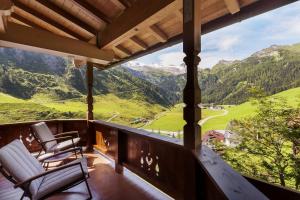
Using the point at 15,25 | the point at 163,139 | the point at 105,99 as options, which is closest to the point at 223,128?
the point at 163,139

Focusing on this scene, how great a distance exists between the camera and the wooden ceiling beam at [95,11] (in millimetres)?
3176

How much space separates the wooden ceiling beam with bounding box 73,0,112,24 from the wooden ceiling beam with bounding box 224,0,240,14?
2.21 m

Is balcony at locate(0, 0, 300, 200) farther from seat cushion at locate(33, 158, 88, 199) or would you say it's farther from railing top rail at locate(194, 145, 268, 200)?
seat cushion at locate(33, 158, 88, 199)

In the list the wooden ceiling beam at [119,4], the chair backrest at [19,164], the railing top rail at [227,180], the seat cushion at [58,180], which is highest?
the wooden ceiling beam at [119,4]

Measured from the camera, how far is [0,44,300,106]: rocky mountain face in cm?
460

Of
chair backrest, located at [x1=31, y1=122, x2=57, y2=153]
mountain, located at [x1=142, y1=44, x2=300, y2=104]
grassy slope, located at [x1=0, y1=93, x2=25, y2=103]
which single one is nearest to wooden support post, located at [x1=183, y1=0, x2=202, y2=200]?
mountain, located at [x1=142, y1=44, x2=300, y2=104]

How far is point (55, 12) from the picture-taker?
337 cm

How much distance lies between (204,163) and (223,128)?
4.21 meters

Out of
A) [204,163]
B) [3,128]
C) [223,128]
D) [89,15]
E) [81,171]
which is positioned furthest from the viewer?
[223,128]

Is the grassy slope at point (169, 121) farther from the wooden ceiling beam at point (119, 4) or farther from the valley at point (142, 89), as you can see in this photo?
the wooden ceiling beam at point (119, 4)

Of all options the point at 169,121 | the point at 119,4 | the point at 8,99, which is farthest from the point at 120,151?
the point at 8,99

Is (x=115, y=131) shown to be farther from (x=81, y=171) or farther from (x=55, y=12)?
(x=55, y=12)

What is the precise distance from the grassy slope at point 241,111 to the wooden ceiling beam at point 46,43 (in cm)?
317

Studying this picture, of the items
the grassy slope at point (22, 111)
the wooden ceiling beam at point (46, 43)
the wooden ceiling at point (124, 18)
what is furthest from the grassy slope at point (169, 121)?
the grassy slope at point (22, 111)
